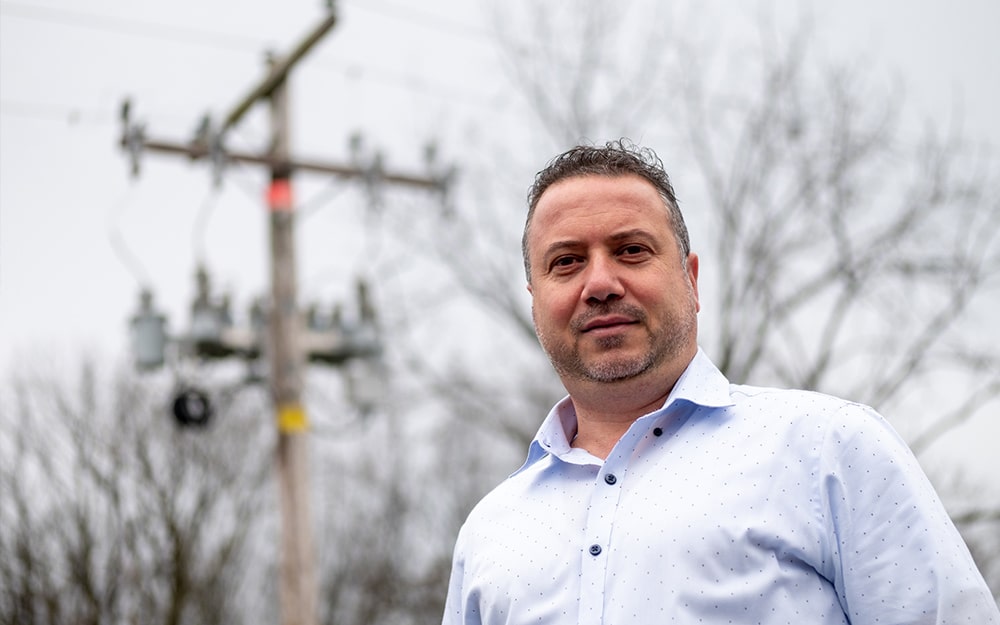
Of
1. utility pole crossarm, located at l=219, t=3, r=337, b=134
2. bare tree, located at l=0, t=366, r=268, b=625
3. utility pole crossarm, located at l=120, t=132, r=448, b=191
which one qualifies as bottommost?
bare tree, located at l=0, t=366, r=268, b=625

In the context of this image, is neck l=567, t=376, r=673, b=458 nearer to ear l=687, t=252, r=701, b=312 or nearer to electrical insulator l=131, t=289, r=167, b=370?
ear l=687, t=252, r=701, b=312

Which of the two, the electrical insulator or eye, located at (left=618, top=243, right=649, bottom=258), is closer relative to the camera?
eye, located at (left=618, top=243, right=649, bottom=258)

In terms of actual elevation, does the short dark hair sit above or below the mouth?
above

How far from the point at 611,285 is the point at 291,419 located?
26.0ft

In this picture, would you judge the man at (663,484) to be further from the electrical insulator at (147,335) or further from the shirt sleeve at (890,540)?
the electrical insulator at (147,335)

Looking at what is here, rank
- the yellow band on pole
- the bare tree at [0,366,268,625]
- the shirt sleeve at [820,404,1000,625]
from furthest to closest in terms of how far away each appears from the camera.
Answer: the bare tree at [0,366,268,625]
the yellow band on pole
the shirt sleeve at [820,404,1000,625]

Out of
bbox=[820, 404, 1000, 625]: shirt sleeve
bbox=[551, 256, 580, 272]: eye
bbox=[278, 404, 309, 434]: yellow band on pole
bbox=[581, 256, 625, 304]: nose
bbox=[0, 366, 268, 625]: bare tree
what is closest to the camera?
bbox=[820, 404, 1000, 625]: shirt sleeve

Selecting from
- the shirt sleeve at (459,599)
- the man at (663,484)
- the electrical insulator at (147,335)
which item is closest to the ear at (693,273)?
the man at (663,484)

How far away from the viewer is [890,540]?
211cm

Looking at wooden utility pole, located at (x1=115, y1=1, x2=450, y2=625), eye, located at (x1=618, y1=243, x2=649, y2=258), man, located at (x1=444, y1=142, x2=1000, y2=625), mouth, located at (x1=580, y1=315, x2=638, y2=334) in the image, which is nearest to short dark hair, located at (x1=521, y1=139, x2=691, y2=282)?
man, located at (x1=444, y1=142, x2=1000, y2=625)

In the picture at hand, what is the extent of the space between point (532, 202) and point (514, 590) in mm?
842

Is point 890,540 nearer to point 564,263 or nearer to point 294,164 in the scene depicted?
point 564,263

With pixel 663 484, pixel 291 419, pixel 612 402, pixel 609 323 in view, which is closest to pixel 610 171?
pixel 609 323

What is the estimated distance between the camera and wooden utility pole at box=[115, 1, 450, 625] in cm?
982
